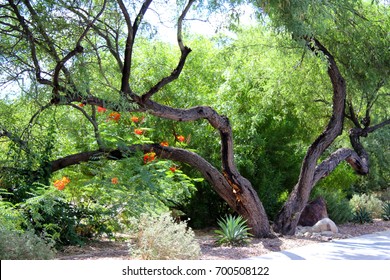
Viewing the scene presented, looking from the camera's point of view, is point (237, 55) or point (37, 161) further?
point (237, 55)

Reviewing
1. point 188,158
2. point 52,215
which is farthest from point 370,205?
point 52,215

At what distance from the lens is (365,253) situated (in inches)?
393

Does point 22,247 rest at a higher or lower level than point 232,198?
lower

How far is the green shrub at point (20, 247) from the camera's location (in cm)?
746

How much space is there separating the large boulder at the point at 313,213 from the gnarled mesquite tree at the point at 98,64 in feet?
8.27

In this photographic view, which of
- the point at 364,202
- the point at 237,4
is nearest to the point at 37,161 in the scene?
the point at 237,4

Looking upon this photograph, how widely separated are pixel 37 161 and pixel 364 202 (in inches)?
411

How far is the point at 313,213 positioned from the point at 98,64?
6.57 m

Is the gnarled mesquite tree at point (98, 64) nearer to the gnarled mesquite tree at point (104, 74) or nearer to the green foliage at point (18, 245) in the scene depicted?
the gnarled mesquite tree at point (104, 74)

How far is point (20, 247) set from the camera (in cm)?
762

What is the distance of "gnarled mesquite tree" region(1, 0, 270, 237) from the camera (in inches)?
385

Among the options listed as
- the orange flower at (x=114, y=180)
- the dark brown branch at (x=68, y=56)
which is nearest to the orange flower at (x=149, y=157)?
the orange flower at (x=114, y=180)
